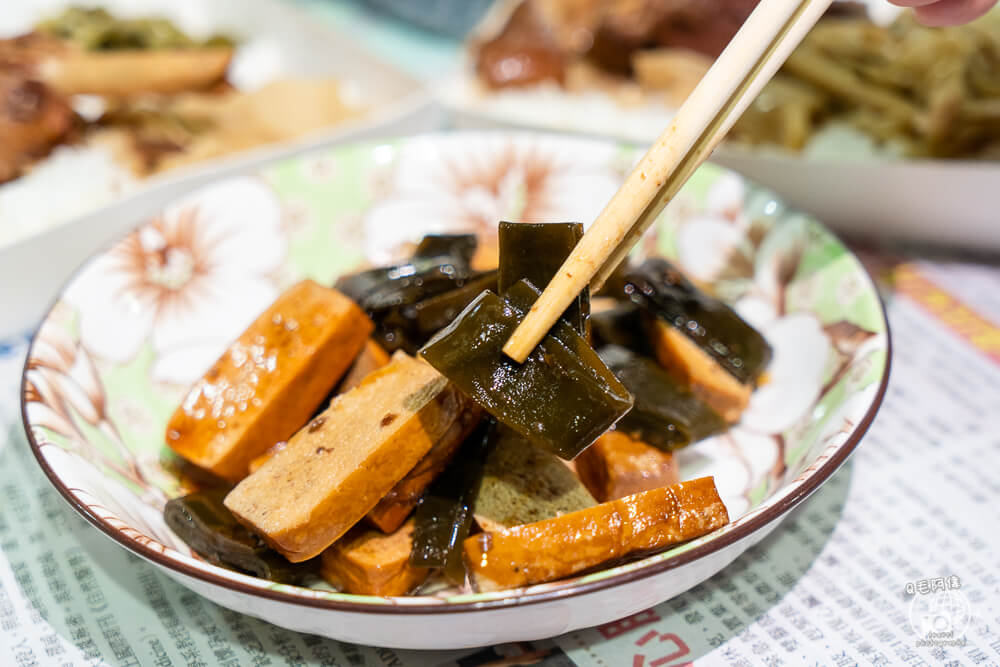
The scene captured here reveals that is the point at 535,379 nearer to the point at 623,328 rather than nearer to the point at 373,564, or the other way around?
the point at 373,564

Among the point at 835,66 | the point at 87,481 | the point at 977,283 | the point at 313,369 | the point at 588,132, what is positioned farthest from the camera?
the point at 835,66

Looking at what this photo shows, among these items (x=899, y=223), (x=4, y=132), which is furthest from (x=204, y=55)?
(x=899, y=223)

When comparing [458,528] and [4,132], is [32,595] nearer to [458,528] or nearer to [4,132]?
[458,528]

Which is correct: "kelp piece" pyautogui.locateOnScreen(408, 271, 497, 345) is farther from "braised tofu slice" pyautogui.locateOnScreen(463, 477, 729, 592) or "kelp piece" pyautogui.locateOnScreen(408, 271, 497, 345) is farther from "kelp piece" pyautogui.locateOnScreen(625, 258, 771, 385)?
"braised tofu slice" pyautogui.locateOnScreen(463, 477, 729, 592)

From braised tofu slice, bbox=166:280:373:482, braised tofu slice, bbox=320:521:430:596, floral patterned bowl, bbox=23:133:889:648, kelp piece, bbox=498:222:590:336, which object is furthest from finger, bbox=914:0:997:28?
braised tofu slice, bbox=320:521:430:596

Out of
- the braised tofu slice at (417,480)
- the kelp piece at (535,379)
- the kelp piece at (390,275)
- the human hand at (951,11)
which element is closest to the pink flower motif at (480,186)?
the kelp piece at (390,275)

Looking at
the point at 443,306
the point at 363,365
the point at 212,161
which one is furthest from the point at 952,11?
the point at 212,161
